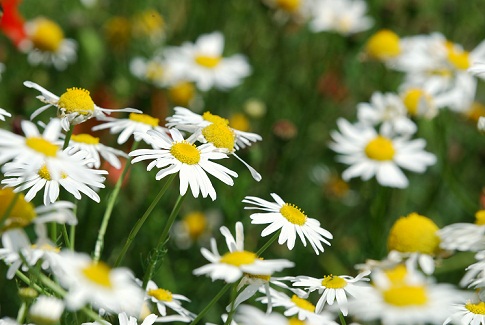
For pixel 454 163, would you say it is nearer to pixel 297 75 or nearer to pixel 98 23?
pixel 297 75

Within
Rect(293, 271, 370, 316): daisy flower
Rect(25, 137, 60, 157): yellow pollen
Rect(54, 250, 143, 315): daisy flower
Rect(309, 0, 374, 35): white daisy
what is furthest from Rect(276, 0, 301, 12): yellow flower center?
Rect(54, 250, 143, 315): daisy flower

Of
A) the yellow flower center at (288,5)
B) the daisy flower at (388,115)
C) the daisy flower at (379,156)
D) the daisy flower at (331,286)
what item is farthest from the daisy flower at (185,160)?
the yellow flower center at (288,5)

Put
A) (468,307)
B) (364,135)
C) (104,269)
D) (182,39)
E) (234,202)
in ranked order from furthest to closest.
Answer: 1. (182,39)
2. (364,135)
3. (234,202)
4. (468,307)
5. (104,269)

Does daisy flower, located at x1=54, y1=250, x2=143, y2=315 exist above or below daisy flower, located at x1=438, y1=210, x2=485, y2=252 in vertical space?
below

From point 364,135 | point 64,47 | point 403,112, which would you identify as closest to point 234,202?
point 364,135

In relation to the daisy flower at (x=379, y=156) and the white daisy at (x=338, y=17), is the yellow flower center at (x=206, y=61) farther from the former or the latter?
the daisy flower at (x=379, y=156)

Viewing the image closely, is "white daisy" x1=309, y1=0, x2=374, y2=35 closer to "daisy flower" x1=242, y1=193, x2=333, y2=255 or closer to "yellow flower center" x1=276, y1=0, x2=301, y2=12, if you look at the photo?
"yellow flower center" x1=276, y1=0, x2=301, y2=12

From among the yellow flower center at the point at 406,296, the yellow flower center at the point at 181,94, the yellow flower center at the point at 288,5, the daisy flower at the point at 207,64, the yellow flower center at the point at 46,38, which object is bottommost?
the yellow flower center at the point at 406,296
